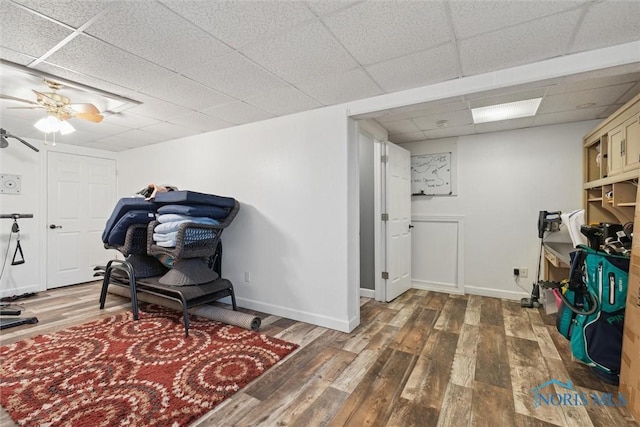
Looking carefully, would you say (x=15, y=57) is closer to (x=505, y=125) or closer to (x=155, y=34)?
(x=155, y=34)

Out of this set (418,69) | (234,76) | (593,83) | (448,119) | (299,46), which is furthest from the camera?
Answer: (448,119)

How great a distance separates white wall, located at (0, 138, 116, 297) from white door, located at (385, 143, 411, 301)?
16.3 ft

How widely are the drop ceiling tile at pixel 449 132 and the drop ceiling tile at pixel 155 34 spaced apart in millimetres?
2893

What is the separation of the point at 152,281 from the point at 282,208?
155cm

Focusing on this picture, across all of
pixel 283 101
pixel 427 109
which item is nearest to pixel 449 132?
pixel 427 109

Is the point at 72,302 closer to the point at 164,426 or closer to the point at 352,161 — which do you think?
the point at 164,426

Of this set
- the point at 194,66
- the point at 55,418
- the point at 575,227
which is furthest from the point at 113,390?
the point at 575,227

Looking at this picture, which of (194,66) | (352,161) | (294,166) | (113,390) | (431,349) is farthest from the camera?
(294,166)

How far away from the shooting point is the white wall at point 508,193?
349 cm

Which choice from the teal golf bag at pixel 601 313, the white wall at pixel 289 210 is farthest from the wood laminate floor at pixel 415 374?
the white wall at pixel 289 210

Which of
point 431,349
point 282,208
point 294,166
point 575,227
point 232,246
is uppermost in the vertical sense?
point 294,166

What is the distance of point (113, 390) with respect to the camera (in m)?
1.83

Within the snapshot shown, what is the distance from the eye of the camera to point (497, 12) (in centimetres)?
151

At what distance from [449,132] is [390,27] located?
2.60 m
